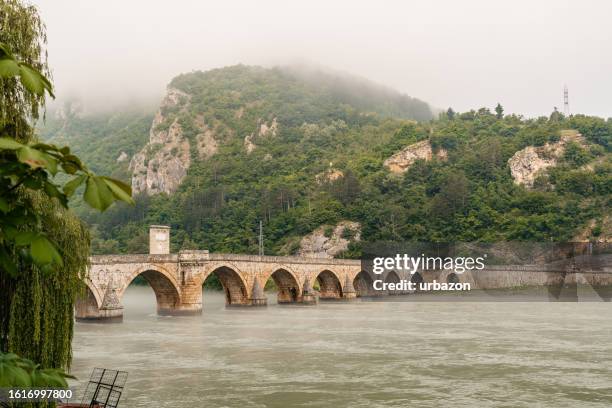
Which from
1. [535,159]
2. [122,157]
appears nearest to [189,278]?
[535,159]

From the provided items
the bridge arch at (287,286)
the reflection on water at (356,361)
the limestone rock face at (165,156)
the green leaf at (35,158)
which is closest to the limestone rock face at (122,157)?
the limestone rock face at (165,156)

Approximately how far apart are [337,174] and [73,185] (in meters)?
108

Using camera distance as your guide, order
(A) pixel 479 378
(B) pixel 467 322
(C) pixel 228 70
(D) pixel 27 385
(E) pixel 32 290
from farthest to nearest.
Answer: (C) pixel 228 70, (B) pixel 467 322, (A) pixel 479 378, (E) pixel 32 290, (D) pixel 27 385

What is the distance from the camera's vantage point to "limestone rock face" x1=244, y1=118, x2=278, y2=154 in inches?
5039

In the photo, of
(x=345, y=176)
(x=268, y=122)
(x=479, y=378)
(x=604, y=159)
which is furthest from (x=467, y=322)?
(x=268, y=122)

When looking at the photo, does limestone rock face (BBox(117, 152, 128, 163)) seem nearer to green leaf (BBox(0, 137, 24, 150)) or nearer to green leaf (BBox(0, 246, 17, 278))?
green leaf (BBox(0, 246, 17, 278))

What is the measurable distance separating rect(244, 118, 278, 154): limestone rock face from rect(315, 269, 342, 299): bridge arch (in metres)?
61.0

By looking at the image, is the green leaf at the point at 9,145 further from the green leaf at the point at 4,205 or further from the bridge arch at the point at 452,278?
the bridge arch at the point at 452,278

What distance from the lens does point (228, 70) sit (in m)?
175

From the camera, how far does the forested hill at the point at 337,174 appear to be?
92688 millimetres

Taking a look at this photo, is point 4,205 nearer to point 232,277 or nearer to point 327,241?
point 232,277

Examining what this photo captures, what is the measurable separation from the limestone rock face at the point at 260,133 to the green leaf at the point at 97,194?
408ft

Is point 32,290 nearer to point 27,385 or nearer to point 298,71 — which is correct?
point 27,385

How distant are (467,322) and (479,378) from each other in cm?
1927
